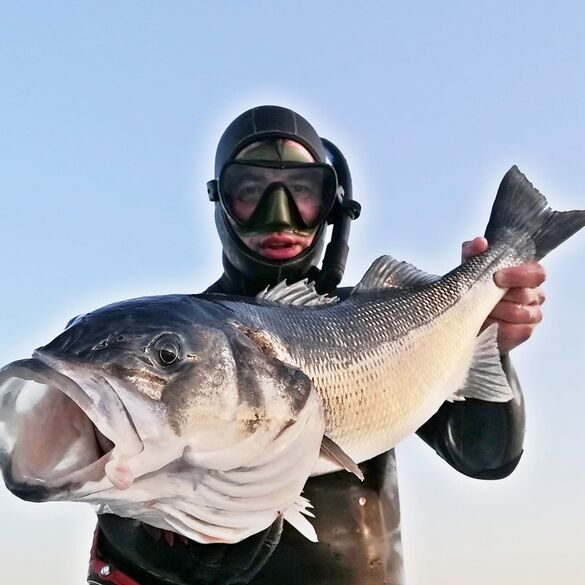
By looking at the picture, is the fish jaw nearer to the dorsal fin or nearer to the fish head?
the fish head

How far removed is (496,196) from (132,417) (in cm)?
324

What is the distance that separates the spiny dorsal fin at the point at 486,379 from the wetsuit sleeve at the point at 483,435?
78mm

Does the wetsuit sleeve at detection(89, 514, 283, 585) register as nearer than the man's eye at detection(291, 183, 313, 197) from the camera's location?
Yes

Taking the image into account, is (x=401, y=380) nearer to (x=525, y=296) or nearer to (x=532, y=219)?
(x=525, y=296)

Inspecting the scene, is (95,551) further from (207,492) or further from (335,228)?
(335,228)

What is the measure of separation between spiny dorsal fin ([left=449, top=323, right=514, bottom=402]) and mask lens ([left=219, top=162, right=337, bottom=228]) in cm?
122

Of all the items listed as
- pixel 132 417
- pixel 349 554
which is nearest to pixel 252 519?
pixel 132 417

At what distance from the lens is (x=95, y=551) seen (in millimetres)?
3443

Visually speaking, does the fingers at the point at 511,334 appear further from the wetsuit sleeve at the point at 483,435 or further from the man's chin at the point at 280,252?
the man's chin at the point at 280,252

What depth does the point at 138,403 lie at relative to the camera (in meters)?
2.24

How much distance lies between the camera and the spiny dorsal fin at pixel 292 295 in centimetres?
326

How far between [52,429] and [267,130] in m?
2.76

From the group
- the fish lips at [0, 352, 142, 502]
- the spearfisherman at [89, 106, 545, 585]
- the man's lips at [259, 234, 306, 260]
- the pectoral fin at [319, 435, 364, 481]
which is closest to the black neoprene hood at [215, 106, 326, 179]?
the spearfisherman at [89, 106, 545, 585]

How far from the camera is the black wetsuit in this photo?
9.25ft
